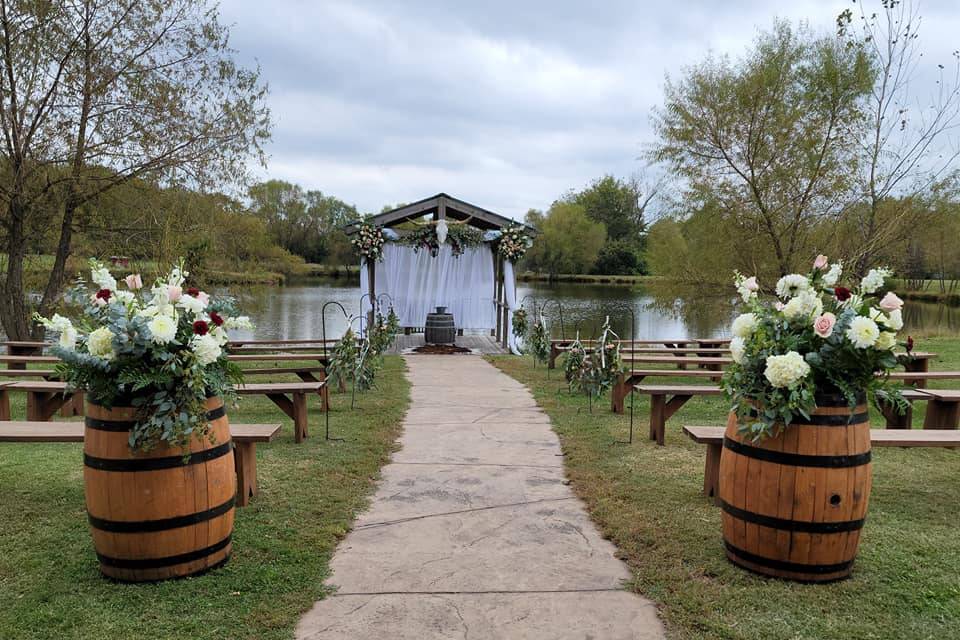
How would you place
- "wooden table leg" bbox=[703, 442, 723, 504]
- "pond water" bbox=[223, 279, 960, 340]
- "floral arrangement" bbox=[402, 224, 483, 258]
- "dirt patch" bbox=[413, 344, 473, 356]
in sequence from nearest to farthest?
"wooden table leg" bbox=[703, 442, 723, 504]
"dirt patch" bbox=[413, 344, 473, 356]
"floral arrangement" bbox=[402, 224, 483, 258]
"pond water" bbox=[223, 279, 960, 340]

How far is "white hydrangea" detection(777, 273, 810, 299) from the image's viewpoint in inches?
115

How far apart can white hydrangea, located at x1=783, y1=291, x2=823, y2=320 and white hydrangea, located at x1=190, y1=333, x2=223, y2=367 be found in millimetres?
2438

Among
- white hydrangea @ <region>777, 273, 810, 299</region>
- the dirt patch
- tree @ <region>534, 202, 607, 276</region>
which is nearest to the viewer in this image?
white hydrangea @ <region>777, 273, 810, 299</region>

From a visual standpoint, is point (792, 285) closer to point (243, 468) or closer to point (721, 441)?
point (721, 441)

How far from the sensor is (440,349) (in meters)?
12.6

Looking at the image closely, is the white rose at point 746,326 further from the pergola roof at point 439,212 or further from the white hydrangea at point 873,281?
the pergola roof at point 439,212

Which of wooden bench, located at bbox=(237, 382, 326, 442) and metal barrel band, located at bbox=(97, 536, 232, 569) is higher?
wooden bench, located at bbox=(237, 382, 326, 442)

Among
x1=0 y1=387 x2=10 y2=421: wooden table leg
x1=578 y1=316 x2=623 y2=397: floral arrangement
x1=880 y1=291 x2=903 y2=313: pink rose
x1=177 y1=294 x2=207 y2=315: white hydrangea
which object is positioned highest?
x1=880 y1=291 x2=903 y2=313: pink rose

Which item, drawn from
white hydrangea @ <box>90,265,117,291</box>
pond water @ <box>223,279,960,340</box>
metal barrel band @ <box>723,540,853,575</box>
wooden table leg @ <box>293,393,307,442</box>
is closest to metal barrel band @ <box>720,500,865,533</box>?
metal barrel band @ <box>723,540,853,575</box>

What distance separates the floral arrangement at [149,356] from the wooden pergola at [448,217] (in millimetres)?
9823

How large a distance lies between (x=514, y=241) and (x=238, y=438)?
940 cm

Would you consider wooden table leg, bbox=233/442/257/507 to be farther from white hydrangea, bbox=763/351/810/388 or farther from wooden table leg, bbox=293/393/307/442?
white hydrangea, bbox=763/351/810/388

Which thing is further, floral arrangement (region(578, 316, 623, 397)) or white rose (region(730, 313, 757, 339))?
floral arrangement (region(578, 316, 623, 397))

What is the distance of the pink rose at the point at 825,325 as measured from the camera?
2.69m
